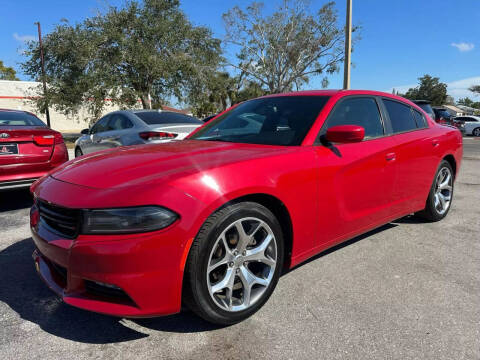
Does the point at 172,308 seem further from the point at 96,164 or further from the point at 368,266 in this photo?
the point at 368,266

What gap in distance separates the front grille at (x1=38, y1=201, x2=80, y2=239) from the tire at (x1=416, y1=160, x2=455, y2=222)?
3615 mm

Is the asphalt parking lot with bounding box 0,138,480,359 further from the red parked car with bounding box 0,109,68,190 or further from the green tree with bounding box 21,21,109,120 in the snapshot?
the green tree with bounding box 21,21,109,120

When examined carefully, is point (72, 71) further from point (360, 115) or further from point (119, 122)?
point (360, 115)

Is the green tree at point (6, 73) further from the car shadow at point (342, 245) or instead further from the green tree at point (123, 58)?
the car shadow at point (342, 245)

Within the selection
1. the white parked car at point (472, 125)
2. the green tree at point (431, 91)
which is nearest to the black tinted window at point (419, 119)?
the white parked car at point (472, 125)

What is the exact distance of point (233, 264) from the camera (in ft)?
7.09

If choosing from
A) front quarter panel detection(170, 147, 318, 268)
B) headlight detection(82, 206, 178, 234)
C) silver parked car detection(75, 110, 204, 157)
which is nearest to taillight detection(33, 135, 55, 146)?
silver parked car detection(75, 110, 204, 157)

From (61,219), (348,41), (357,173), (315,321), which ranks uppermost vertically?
(348,41)

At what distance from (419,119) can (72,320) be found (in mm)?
3831

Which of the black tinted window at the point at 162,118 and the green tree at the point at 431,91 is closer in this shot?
the black tinted window at the point at 162,118

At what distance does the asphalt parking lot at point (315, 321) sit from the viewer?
1928mm

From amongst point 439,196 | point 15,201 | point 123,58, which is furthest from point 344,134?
point 123,58

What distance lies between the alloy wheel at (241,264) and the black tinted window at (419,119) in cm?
252

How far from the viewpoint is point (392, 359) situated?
1.84 m
